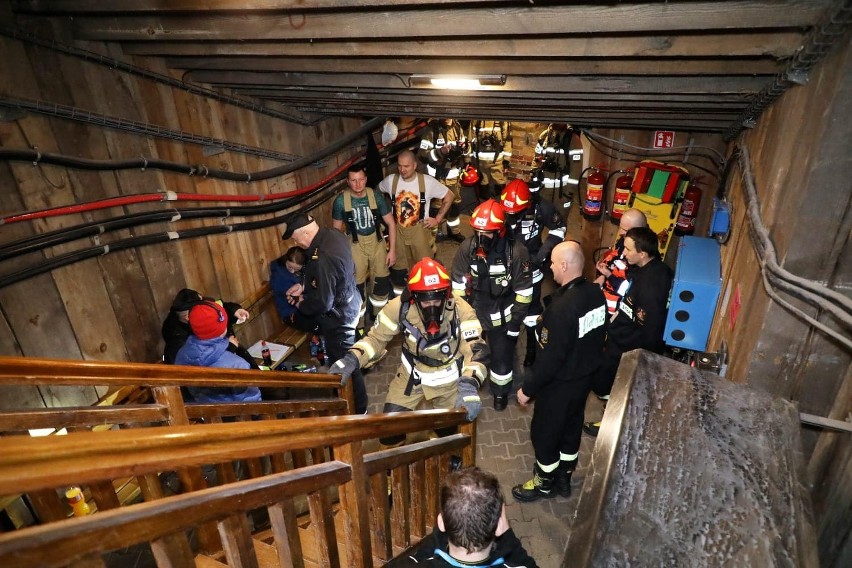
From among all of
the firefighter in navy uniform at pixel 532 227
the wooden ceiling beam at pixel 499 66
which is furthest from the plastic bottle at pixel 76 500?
the firefighter in navy uniform at pixel 532 227

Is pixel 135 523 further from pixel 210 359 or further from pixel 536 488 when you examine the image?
pixel 536 488

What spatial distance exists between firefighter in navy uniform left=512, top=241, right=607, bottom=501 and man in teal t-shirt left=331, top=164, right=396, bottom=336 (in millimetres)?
2987

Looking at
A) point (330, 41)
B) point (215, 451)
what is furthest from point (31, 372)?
point (330, 41)

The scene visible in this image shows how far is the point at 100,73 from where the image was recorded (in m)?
3.94

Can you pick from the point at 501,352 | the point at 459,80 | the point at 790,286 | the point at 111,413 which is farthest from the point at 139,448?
the point at 501,352

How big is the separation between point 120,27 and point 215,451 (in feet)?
12.5

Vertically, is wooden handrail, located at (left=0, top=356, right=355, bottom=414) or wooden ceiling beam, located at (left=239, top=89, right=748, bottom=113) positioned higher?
wooden ceiling beam, located at (left=239, top=89, right=748, bottom=113)

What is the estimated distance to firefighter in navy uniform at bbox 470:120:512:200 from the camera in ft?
37.7

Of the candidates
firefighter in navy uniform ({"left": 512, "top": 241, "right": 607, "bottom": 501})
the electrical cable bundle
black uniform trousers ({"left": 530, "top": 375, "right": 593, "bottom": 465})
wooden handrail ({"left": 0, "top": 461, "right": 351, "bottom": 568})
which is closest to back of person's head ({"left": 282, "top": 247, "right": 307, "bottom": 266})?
the electrical cable bundle

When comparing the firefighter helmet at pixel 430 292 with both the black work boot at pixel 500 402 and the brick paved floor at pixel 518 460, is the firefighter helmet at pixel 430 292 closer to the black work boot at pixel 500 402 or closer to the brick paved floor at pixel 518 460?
the brick paved floor at pixel 518 460

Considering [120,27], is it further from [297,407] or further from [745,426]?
[745,426]

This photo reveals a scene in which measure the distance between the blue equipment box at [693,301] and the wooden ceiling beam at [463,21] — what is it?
6.26 ft

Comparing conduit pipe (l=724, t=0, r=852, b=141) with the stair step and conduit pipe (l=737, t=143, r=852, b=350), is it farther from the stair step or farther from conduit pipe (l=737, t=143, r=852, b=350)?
the stair step

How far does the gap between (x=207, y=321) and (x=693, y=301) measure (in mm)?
3832
